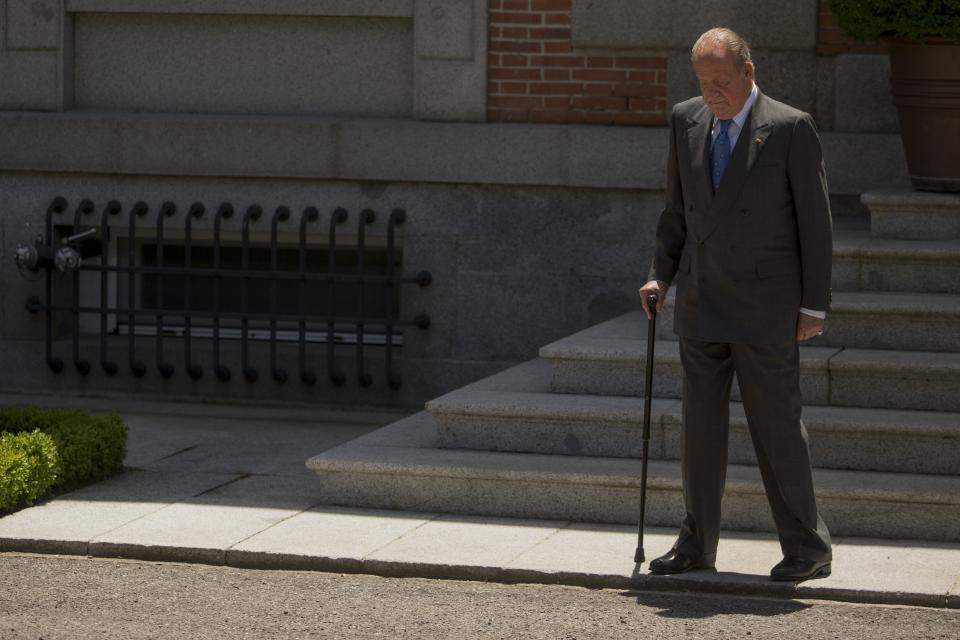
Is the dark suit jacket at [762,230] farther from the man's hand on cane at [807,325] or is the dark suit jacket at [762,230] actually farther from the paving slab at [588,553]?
the paving slab at [588,553]

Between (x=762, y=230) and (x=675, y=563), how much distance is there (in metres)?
1.30

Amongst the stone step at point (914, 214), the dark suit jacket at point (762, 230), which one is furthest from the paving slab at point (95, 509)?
the stone step at point (914, 214)

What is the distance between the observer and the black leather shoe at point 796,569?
5.93m

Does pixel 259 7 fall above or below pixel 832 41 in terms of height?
above

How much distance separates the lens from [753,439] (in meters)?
5.94

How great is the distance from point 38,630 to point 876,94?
589cm

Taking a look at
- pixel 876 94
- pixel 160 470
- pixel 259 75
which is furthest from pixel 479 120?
pixel 160 470

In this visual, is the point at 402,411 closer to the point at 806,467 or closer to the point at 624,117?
the point at 624,117

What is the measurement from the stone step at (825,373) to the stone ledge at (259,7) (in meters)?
2.88

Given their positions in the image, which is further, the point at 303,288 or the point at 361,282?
the point at 303,288

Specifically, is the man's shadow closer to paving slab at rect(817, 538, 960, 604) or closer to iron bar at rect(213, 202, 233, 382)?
paving slab at rect(817, 538, 960, 604)

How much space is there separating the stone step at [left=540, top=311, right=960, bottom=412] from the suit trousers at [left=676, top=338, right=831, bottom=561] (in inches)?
53.6

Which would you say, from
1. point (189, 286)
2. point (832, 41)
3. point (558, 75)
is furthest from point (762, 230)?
point (189, 286)

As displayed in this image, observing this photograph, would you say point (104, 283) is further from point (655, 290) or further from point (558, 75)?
point (655, 290)
